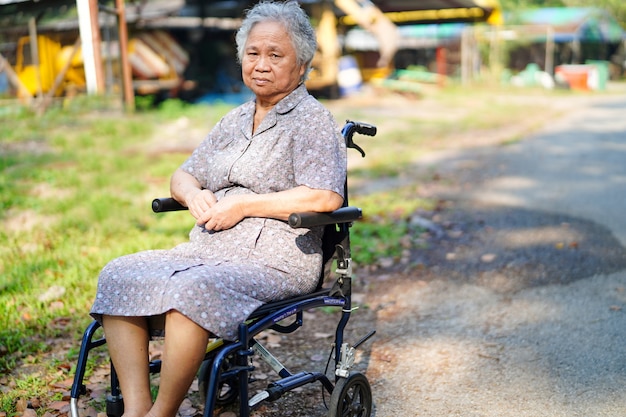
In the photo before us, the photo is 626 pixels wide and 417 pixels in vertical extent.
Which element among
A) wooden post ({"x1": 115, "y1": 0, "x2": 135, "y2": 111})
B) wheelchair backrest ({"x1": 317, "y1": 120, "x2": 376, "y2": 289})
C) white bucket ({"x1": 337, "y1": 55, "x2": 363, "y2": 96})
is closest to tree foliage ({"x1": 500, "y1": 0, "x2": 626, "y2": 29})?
white bucket ({"x1": 337, "y1": 55, "x2": 363, "y2": 96})

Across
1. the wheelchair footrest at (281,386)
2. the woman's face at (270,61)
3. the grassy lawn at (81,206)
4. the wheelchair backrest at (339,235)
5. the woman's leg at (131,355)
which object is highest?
the woman's face at (270,61)

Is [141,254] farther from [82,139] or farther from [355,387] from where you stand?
[82,139]

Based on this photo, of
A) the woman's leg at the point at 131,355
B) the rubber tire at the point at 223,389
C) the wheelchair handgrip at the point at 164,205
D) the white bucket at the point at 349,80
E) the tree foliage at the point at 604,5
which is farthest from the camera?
the tree foliage at the point at 604,5

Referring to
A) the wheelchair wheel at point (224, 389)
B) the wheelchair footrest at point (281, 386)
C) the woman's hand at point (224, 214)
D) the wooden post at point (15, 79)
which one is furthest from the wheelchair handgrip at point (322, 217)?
the wooden post at point (15, 79)

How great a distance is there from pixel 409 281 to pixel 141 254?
2745 millimetres

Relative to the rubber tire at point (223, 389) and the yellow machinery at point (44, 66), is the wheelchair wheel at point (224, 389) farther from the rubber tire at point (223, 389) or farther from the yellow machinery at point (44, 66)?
the yellow machinery at point (44, 66)

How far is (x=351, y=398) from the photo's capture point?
2.87 m

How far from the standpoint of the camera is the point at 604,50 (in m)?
35.5

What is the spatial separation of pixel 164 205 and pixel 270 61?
0.78 m

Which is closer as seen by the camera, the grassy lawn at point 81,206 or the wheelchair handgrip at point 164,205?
the wheelchair handgrip at point 164,205

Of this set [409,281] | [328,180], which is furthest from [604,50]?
[328,180]

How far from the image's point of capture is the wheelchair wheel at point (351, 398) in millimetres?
2721

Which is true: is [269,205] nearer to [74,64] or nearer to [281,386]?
[281,386]

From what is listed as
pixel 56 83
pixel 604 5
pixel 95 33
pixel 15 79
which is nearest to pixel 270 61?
pixel 95 33
